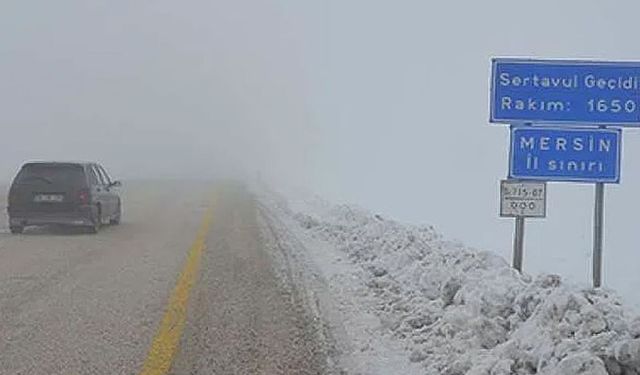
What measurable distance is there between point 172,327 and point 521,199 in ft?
14.0

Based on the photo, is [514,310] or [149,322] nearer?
[514,310]

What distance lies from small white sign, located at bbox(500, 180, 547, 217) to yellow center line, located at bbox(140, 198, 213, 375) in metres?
3.85

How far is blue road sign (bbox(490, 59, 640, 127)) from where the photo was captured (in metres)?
10.1

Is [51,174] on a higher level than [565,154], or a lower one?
lower

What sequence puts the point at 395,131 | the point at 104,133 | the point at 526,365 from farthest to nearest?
1. the point at 395,131
2. the point at 104,133
3. the point at 526,365

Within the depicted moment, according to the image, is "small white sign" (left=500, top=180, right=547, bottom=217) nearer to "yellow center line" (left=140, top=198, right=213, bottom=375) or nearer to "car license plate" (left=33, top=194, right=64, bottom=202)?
"yellow center line" (left=140, top=198, right=213, bottom=375)

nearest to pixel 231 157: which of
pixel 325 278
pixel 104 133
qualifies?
pixel 104 133

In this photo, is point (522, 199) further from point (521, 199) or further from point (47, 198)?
point (47, 198)

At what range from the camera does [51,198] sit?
19.7m

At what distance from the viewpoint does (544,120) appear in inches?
412

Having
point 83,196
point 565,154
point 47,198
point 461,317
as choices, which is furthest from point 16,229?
point 461,317

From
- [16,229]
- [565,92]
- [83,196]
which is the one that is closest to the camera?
[565,92]

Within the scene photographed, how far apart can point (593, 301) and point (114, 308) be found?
5.17 metres

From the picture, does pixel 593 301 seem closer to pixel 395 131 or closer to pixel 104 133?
pixel 104 133
